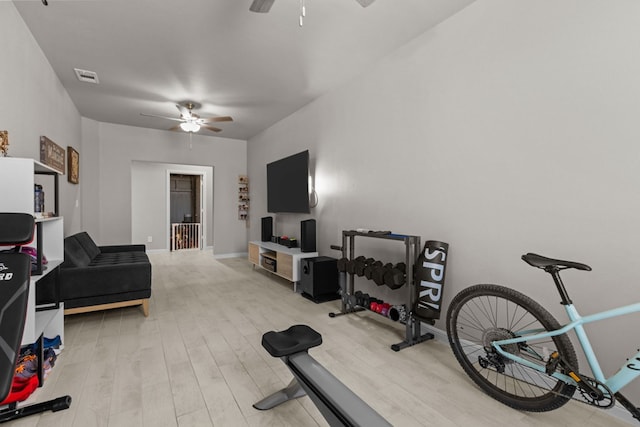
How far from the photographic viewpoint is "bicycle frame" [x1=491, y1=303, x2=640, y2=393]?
4.72 ft

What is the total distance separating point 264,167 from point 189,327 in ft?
12.8

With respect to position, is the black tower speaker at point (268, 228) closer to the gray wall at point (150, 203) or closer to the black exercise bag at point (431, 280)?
the gray wall at point (150, 203)

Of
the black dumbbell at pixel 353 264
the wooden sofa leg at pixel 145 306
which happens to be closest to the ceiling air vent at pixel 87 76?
the wooden sofa leg at pixel 145 306

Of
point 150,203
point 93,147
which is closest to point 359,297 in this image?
point 93,147

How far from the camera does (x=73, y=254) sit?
10.2 ft

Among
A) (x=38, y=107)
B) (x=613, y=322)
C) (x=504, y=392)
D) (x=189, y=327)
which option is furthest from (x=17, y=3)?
(x=613, y=322)

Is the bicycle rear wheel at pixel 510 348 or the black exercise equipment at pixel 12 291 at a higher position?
the black exercise equipment at pixel 12 291

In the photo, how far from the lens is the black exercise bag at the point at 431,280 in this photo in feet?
8.07

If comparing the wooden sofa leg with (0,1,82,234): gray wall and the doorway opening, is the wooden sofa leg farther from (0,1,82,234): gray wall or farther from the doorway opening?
the doorway opening

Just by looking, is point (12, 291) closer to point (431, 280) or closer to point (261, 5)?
point (261, 5)

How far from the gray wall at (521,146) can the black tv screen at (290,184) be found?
1.25 metres

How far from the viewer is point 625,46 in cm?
171

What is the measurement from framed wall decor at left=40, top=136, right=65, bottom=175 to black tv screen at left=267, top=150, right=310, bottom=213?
2.77m

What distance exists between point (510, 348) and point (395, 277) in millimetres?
991
